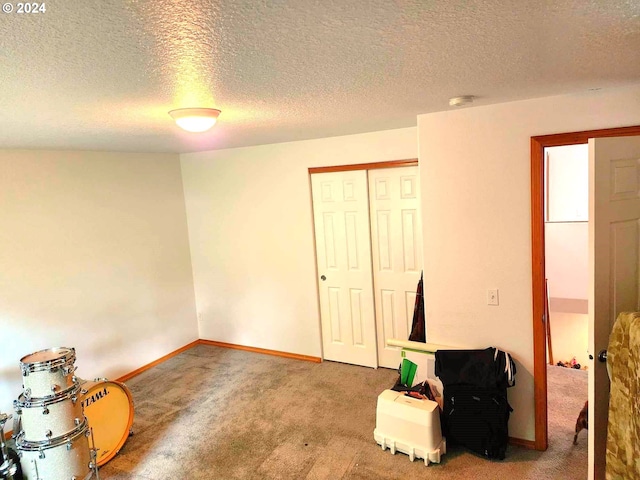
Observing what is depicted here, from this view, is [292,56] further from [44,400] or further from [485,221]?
[44,400]

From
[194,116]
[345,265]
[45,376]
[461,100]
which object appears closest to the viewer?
[194,116]

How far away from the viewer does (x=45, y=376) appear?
246 cm

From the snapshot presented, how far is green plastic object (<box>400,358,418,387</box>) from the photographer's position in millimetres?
3102

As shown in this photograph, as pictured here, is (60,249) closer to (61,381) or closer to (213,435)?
(61,381)

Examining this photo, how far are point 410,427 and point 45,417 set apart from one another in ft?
7.15

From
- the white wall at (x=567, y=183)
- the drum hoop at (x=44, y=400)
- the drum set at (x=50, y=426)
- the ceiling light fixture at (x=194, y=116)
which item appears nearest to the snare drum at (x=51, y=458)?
the drum set at (x=50, y=426)

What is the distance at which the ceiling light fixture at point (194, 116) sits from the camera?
2.14 meters

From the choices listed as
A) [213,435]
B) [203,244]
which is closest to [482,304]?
[213,435]

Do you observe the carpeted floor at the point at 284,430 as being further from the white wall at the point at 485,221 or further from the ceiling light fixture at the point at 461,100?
the ceiling light fixture at the point at 461,100

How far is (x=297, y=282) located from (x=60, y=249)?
7.07ft

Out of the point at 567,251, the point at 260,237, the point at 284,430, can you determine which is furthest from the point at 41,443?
the point at 567,251

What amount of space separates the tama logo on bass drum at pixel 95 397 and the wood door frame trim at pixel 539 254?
9.47ft

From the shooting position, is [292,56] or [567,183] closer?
[292,56]

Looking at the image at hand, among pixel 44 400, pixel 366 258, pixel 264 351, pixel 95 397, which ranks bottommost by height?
pixel 264 351
